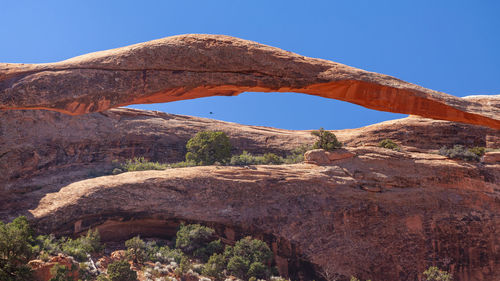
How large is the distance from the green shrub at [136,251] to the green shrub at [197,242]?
215 centimetres

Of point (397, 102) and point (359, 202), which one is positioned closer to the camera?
point (397, 102)

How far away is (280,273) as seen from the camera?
22500mm

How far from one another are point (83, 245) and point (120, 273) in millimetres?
3786

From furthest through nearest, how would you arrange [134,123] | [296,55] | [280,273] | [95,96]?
[134,123] < [280,273] < [296,55] < [95,96]

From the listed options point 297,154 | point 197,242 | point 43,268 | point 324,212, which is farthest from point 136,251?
point 297,154

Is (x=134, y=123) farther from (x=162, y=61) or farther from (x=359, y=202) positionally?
(x=162, y=61)

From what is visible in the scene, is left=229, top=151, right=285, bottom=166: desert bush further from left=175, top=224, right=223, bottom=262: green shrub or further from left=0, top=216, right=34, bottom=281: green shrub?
left=0, top=216, right=34, bottom=281: green shrub

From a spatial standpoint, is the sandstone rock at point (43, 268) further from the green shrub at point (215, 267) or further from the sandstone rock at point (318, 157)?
the sandstone rock at point (318, 157)

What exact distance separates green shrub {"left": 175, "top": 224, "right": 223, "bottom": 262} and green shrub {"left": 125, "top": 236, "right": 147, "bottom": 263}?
7.05 feet

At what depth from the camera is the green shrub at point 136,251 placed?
20109mm

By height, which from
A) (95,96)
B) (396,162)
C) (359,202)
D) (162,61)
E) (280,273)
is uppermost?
(162,61)

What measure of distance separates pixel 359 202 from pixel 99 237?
562 inches

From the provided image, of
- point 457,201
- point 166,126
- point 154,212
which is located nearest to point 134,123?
point 166,126

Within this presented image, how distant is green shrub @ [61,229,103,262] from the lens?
61.1 feet
